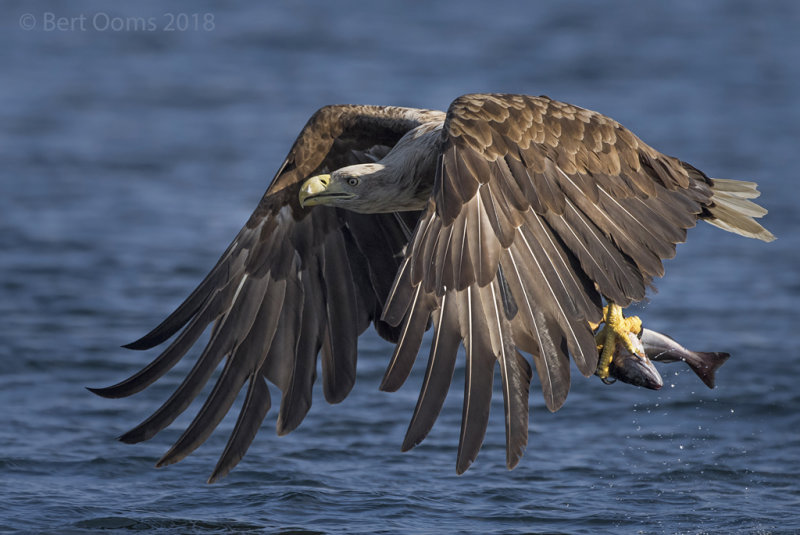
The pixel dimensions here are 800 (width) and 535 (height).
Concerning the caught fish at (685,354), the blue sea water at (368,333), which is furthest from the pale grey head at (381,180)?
the blue sea water at (368,333)

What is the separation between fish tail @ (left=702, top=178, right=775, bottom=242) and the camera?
6.23 metres

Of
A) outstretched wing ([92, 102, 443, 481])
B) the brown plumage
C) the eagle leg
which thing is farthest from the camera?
the eagle leg

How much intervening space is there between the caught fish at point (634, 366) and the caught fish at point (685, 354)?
0.14 m

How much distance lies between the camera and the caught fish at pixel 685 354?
5.95 m

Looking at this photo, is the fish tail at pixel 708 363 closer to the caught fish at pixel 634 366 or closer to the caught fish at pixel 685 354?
the caught fish at pixel 685 354

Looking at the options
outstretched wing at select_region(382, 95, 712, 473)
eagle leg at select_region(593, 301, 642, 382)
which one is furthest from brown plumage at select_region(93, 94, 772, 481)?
eagle leg at select_region(593, 301, 642, 382)

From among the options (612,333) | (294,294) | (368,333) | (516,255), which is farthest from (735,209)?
(368,333)

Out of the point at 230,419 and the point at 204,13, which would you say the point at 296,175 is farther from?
the point at 204,13

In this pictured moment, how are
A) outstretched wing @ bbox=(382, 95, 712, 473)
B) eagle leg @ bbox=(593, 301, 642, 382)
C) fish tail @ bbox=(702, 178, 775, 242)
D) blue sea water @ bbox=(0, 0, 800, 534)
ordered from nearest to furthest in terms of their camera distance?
1. outstretched wing @ bbox=(382, 95, 712, 473)
2. eagle leg @ bbox=(593, 301, 642, 382)
3. blue sea water @ bbox=(0, 0, 800, 534)
4. fish tail @ bbox=(702, 178, 775, 242)

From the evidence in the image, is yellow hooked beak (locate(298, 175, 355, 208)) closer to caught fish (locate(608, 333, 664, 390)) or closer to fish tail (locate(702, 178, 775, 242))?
caught fish (locate(608, 333, 664, 390))

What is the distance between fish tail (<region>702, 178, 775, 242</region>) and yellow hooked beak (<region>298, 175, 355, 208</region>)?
1724 millimetres

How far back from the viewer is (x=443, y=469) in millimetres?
6469

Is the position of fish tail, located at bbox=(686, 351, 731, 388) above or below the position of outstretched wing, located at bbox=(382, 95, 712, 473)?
below

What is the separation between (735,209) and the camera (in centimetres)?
625
